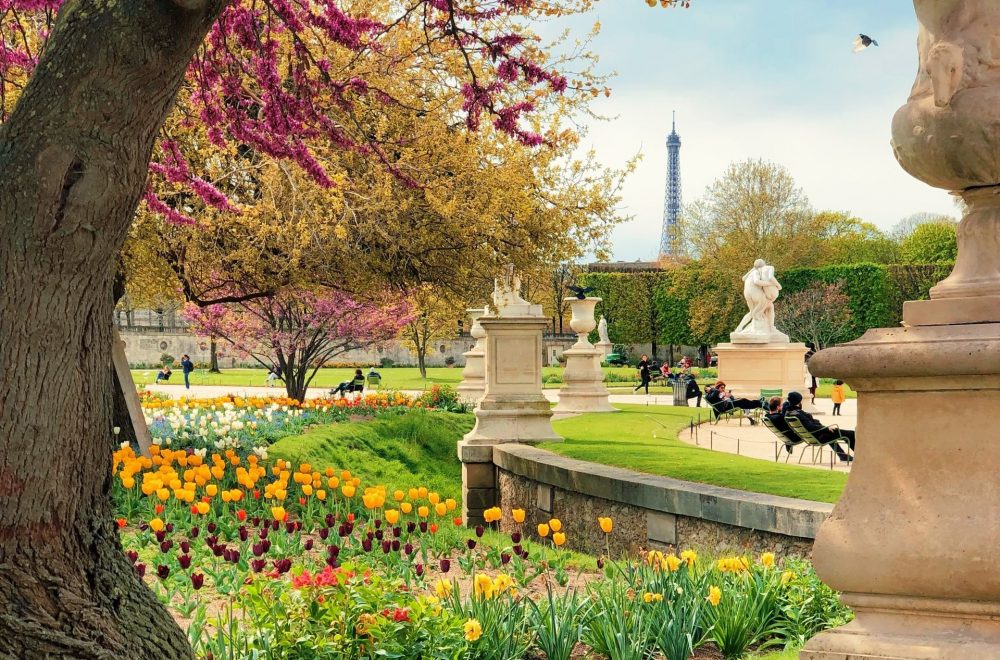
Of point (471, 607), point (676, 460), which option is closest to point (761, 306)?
point (676, 460)

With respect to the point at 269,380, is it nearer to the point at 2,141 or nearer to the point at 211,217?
the point at 211,217

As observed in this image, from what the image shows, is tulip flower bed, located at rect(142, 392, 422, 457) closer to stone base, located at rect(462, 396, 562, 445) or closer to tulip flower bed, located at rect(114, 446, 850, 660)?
stone base, located at rect(462, 396, 562, 445)

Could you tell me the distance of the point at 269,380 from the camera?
122ft

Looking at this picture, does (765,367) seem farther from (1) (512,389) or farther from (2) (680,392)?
(1) (512,389)

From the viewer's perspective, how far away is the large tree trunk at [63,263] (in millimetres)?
3129

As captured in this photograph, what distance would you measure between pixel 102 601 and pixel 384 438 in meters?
12.6

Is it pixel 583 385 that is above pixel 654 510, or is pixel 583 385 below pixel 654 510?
above

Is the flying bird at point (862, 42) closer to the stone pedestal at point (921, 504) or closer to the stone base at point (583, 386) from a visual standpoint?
the stone pedestal at point (921, 504)

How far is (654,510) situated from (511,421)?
16.8 feet

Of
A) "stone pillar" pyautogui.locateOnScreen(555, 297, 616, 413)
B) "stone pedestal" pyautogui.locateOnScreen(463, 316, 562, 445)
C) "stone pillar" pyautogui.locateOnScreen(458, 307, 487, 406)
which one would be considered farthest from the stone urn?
"stone pedestal" pyautogui.locateOnScreen(463, 316, 562, 445)

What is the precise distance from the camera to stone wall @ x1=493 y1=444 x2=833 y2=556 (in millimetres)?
6871

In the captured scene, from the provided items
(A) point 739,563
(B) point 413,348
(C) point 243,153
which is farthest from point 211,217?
(B) point 413,348

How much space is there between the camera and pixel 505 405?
13.2 m

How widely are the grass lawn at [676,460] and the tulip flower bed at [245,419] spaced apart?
3427 mm
